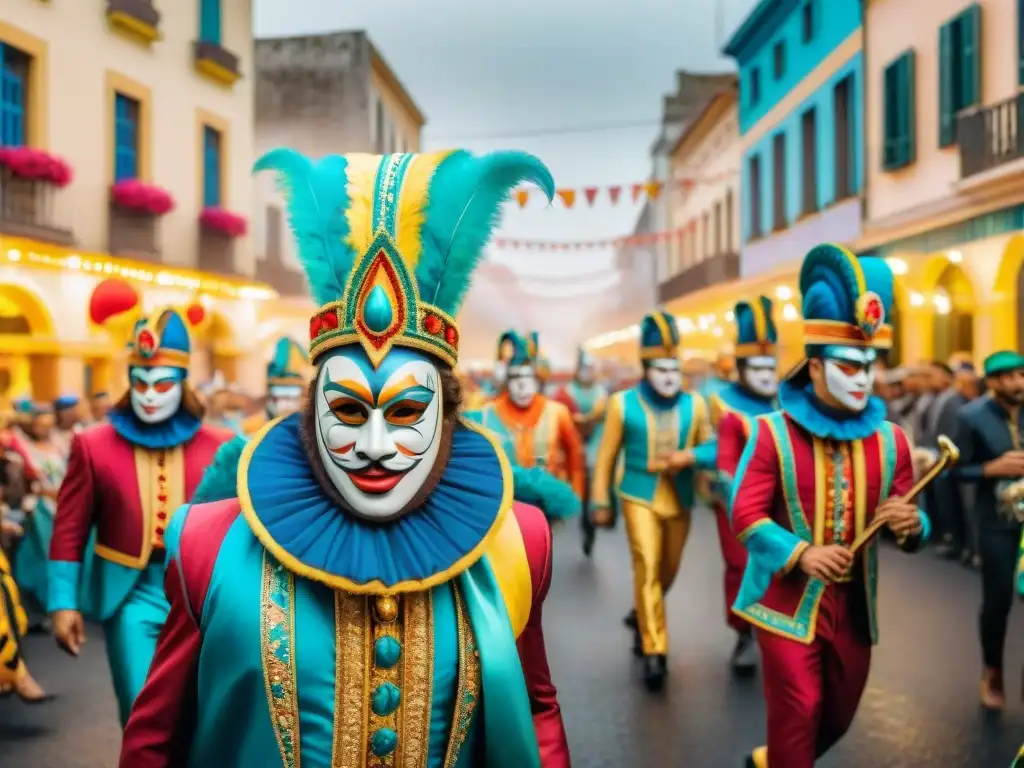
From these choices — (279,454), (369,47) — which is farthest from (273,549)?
(369,47)

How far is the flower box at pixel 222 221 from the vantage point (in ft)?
64.5

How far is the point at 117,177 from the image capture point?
17.3m

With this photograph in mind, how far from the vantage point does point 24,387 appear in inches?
576

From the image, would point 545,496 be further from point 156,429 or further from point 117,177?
point 117,177

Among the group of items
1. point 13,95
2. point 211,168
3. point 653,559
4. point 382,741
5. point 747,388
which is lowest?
point 653,559

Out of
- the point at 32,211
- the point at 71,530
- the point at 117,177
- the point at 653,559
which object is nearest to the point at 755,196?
the point at 117,177

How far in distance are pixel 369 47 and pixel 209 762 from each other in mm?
33983

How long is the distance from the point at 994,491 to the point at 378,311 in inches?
195

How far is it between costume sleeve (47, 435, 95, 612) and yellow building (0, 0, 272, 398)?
28.1 ft

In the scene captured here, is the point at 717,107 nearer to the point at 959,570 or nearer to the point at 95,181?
the point at 95,181

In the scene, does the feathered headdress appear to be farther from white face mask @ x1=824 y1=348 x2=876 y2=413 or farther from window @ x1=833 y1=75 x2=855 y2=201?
window @ x1=833 y1=75 x2=855 y2=201

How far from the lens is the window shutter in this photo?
14586 millimetres

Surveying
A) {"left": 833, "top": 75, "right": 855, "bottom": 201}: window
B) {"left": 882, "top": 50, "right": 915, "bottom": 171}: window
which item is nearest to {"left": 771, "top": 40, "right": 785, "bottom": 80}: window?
{"left": 833, "top": 75, "right": 855, "bottom": 201}: window

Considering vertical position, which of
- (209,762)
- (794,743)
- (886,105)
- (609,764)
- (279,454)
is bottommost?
(609,764)
